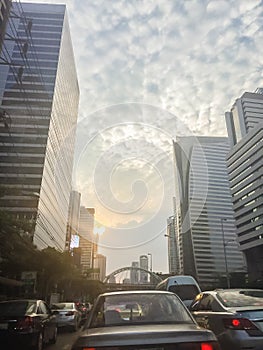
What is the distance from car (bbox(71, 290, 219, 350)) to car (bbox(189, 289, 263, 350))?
144 centimetres

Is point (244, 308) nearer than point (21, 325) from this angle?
Yes

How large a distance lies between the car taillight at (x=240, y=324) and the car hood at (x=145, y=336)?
2189 millimetres

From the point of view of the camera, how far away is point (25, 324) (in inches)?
277

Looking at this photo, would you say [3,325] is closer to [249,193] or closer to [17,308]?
[17,308]

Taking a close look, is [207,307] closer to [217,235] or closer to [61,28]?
[61,28]

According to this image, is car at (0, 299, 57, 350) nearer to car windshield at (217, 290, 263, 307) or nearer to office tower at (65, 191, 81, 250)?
car windshield at (217, 290, 263, 307)

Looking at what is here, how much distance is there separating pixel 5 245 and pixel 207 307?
13.4 metres

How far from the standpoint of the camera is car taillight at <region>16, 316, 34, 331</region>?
6.96m

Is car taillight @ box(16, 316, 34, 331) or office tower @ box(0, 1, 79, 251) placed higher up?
office tower @ box(0, 1, 79, 251)

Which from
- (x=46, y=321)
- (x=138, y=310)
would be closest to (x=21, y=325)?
(x=46, y=321)

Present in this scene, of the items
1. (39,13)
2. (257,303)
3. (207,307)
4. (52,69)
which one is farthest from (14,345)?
(39,13)

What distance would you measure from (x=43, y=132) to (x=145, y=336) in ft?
230

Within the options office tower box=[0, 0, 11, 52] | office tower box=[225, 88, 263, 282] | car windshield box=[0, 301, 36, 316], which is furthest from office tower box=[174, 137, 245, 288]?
car windshield box=[0, 301, 36, 316]

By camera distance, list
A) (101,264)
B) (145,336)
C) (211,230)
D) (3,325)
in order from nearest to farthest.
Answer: (145,336)
(3,325)
(211,230)
(101,264)
